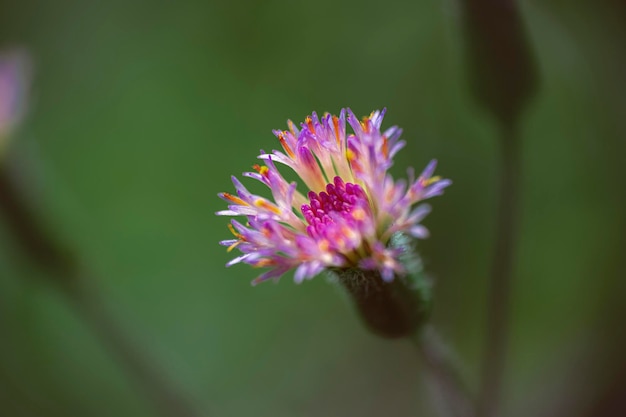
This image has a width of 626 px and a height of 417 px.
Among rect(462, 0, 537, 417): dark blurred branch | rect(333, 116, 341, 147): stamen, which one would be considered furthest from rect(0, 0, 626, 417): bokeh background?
rect(333, 116, 341, 147): stamen

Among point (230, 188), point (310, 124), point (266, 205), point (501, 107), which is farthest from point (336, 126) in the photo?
point (230, 188)

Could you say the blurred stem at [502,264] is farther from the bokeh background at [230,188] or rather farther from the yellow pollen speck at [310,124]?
the yellow pollen speck at [310,124]

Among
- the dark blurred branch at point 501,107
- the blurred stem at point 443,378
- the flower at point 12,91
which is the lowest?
the blurred stem at point 443,378

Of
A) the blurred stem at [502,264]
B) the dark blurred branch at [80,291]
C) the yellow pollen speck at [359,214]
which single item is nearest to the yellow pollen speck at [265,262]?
the yellow pollen speck at [359,214]

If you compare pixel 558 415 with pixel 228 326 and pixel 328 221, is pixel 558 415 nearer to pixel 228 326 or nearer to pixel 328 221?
pixel 228 326

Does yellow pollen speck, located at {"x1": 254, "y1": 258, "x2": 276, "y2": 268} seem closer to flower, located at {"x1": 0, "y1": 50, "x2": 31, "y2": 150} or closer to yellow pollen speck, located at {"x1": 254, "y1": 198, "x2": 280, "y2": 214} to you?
yellow pollen speck, located at {"x1": 254, "y1": 198, "x2": 280, "y2": 214}

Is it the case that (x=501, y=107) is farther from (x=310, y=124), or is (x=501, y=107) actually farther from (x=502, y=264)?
(x=310, y=124)

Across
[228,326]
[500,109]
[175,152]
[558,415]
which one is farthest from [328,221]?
Answer: [175,152]
